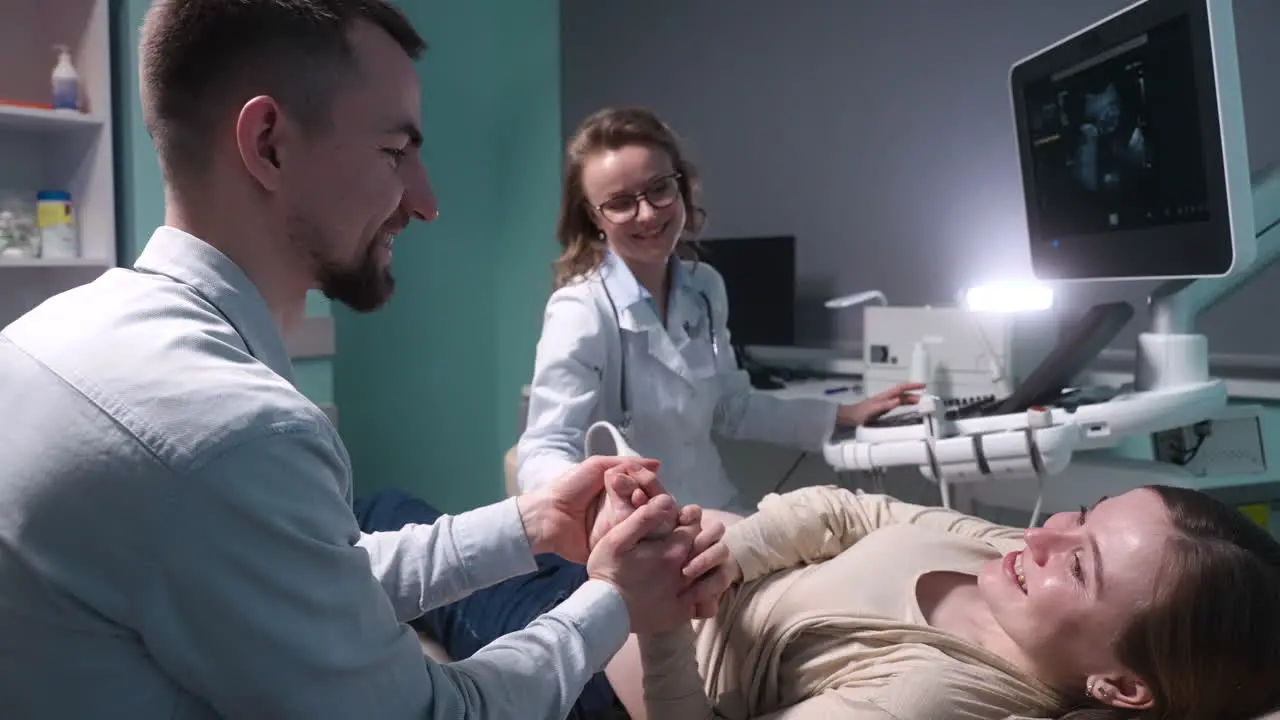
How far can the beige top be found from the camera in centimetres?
100

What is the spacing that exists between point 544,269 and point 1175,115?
8.08ft

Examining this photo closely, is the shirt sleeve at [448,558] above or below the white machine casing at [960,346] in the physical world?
below

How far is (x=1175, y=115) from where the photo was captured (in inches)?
55.6

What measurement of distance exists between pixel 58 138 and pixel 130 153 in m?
0.25

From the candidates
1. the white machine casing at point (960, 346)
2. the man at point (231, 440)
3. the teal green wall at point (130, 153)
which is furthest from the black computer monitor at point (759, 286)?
the man at point (231, 440)

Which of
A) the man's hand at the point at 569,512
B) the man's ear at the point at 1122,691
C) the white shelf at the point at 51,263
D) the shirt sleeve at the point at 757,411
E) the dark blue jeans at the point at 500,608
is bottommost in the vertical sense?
the man's ear at the point at 1122,691

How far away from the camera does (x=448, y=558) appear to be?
1.17 metres

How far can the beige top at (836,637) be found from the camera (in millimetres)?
1000

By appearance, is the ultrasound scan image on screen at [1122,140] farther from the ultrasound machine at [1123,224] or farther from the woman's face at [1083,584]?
the woman's face at [1083,584]

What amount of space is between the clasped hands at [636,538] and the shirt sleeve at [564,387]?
15.4 inches

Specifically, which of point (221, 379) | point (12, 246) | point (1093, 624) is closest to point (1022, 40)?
point (1093, 624)

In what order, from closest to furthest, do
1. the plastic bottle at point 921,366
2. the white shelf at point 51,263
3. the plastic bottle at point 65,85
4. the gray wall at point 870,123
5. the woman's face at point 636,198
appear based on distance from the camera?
the woman's face at point 636,198
the plastic bottle at point 921,366
the gray wall at point 870,123
the white shelf at point 51,263
the plastic bottle at point 65,85

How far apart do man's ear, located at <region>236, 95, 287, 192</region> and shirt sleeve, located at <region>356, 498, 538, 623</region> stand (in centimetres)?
51

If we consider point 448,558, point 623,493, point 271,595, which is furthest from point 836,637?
point 271,595
